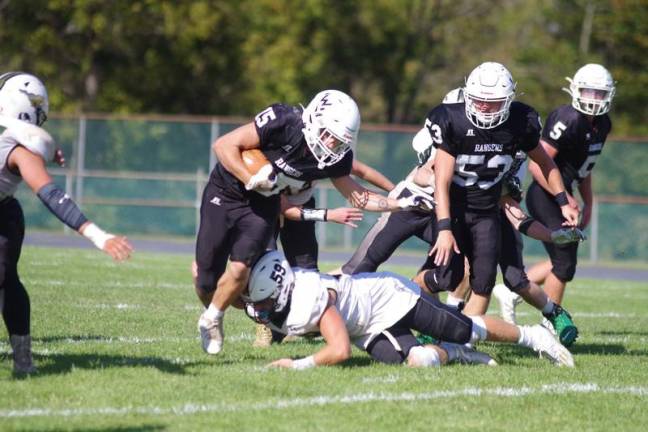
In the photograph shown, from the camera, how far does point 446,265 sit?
6.55 m

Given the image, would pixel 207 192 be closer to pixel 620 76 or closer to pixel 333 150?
pixel 333 150

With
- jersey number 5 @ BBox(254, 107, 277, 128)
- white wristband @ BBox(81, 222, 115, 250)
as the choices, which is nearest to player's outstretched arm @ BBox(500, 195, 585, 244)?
jersey number 5 @ BBox(254, 107, 277, 128)

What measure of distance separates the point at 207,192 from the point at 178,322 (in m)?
1.71

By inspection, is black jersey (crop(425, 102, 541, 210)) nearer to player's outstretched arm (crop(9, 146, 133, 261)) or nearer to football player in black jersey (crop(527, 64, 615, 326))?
football player in black jersey (crop(527, 64, 615, 326))

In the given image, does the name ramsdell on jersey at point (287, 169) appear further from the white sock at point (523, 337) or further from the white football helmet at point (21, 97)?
the white sock at point (523, 337)

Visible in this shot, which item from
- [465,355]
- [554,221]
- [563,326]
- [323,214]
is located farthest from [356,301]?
[554,221]

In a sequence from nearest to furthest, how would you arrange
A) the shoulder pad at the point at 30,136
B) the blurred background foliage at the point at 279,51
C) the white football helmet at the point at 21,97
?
the shoulder pad at the point at 30,136 → the white football helmet at the point at 21,97 → the blurred background foliage at the point at 279,51

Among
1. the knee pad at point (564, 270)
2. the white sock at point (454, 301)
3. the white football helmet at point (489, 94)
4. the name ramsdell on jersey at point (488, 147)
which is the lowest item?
the white sock at point (454, 301)

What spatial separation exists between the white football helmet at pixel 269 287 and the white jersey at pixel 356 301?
52 millimetres

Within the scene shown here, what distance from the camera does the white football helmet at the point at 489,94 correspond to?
6.36 m

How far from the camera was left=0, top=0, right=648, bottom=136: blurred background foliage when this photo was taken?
2467 cm

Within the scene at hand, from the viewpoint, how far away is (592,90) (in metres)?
7.87

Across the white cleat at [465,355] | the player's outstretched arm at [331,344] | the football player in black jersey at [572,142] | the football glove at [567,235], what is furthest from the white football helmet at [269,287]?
the football player in black jersey at [572,142]

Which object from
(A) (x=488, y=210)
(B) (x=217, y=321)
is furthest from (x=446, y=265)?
(B) (x=217, y=321)
